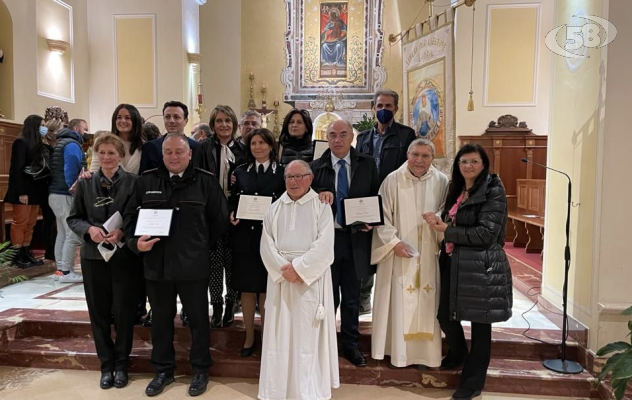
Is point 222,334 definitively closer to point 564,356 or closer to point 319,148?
point 319,148

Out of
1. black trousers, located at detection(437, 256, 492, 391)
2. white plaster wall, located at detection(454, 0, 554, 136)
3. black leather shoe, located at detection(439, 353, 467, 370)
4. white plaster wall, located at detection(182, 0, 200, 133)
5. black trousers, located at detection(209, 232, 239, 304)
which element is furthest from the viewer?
white plaster wall, located at detection(182, 0, 200, 133)

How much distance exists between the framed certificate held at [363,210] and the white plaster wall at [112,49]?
7540mm

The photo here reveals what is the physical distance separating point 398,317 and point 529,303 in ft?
6.82

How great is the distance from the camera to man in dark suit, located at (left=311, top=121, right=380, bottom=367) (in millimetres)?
3160

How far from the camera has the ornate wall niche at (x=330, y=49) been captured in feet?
40.9

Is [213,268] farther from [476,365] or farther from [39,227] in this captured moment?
[39,227]

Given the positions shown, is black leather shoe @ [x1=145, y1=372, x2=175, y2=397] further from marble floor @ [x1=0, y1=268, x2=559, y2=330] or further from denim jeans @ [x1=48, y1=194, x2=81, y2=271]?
denim jeans @ [x1=48, y1=194, x2=81, y2=271]

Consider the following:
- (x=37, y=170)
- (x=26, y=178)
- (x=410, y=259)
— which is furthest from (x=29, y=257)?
(x=410, y=259)

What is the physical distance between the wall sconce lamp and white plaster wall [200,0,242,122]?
177 inches

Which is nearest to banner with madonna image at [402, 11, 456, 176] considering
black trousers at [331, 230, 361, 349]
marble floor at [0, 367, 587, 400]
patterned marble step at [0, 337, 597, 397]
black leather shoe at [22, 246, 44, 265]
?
black trousers at [331, 230, 361, 349]

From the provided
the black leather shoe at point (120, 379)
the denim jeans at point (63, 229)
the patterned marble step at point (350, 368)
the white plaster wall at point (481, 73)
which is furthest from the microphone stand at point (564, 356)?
the white plaster wall at point (481, 73)

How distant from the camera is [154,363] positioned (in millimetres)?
3172

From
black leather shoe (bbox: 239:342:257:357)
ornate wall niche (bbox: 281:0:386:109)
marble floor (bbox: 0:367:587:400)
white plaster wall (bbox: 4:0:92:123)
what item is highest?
ornate wall niche (bbox: 281:0:386:109)

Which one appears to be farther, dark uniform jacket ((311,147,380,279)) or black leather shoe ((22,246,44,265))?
black leather shoe ((22,246,44,265))
